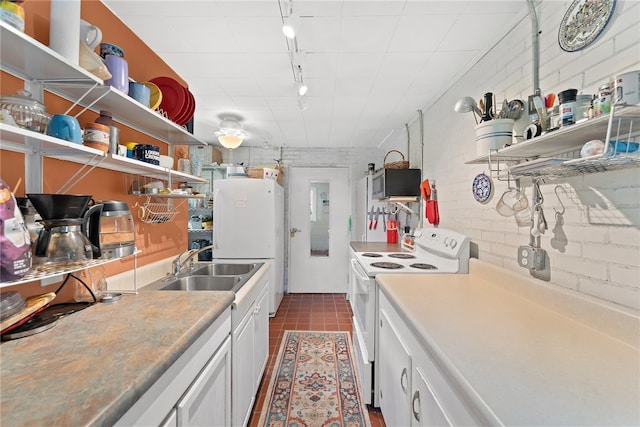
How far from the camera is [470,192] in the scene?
190cm

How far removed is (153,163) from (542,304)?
1.90 m

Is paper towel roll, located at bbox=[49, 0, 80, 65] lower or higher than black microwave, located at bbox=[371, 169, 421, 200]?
higher

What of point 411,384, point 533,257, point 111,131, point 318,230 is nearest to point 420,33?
point 533,257

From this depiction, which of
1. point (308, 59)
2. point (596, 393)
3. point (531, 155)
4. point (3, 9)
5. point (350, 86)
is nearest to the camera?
point (596, 393)

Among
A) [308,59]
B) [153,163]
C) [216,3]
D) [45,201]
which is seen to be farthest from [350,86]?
[45,201]

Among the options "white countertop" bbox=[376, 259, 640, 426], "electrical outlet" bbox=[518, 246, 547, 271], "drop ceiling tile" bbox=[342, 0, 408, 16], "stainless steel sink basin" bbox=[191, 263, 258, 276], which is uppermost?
"drop ceiling tile" bbox=[342, 0, 408, 16]

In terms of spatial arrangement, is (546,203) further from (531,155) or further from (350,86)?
(350,86)

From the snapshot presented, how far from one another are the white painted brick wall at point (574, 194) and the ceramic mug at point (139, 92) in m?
1.87

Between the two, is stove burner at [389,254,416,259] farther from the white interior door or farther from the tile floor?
the white interior door

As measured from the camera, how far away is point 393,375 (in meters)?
1.38

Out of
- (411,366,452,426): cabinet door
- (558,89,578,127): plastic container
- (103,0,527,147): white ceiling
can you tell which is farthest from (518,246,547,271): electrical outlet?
(103,0,527,147): white ceiling

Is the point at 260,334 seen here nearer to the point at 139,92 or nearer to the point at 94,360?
the point at 94,360

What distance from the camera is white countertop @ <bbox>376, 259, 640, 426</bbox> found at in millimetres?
586

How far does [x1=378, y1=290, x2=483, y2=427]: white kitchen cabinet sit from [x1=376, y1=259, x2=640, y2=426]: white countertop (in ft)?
0.24
